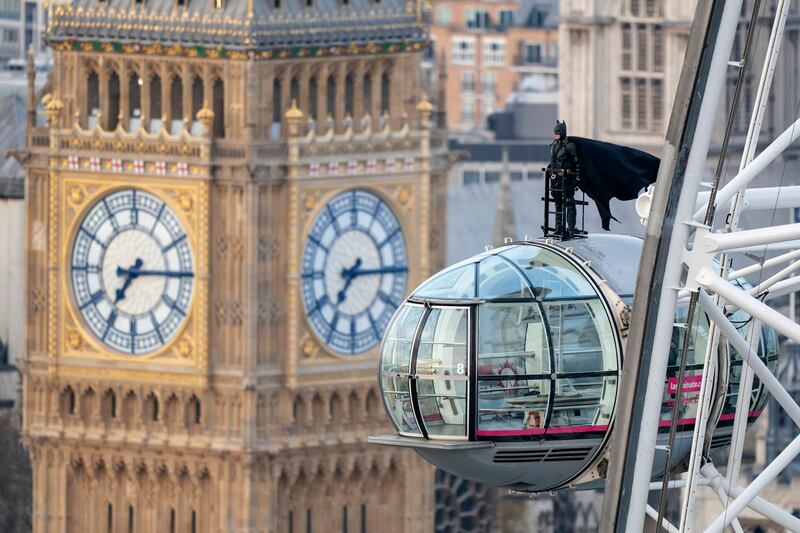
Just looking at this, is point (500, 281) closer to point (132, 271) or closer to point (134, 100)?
point (132, 271)

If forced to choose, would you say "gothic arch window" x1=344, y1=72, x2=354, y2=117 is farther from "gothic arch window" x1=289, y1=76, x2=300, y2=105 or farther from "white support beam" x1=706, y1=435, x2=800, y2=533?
"white support beam" x1=706, y1=435, x2=800, y2=533

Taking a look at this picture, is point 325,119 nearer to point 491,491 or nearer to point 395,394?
point 491,491

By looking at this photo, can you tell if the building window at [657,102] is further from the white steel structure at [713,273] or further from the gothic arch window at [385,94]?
the white steel structure at [713,273]

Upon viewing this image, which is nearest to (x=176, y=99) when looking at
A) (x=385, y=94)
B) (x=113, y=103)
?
(x=113, y=103)

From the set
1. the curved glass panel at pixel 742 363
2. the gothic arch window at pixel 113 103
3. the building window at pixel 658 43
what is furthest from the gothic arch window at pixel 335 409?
the building window at pixel 658 43

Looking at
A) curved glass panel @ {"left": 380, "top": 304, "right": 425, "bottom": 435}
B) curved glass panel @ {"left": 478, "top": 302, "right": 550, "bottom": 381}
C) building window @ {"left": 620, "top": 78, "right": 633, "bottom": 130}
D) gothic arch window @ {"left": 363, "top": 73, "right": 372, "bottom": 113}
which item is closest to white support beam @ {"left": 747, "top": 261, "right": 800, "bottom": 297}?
curved glass panel @ {"left": 478, "top": 302, "right": 550, "bottom": 381}
